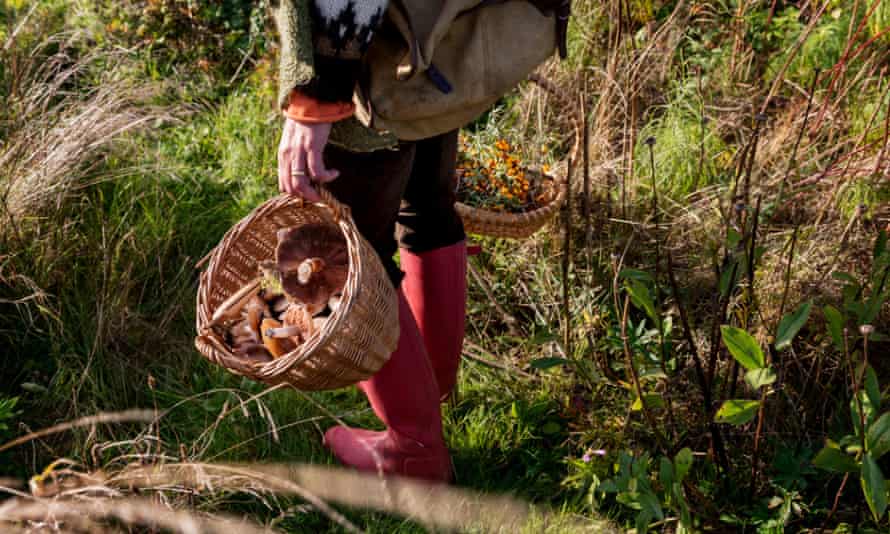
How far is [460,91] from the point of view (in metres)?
1.71

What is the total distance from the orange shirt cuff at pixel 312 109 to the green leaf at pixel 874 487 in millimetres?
1119

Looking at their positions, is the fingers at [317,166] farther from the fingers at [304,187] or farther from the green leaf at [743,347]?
the green leaf at [743,347]

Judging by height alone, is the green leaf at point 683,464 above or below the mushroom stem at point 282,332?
below

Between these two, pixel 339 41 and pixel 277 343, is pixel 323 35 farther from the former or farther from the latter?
pixel 277 343

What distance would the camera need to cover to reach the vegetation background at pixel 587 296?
2.03 m

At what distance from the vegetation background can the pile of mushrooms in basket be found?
0.18 metres

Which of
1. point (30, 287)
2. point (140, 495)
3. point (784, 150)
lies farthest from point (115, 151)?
point (784, 150)

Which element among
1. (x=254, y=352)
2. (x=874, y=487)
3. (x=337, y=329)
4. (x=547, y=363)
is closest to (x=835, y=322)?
(x=874, y=487)

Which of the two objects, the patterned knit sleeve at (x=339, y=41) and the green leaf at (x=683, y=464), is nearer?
the patterned knit sleeve at (x=339, y=41)

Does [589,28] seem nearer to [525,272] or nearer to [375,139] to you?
[525,272]

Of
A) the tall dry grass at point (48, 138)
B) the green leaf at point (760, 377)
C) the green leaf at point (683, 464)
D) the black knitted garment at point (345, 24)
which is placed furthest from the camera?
the tall dry grass at point (48, 138)

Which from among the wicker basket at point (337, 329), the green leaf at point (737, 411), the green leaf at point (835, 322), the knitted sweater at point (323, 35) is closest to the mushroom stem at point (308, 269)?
the wicker basket at point (337, 329)

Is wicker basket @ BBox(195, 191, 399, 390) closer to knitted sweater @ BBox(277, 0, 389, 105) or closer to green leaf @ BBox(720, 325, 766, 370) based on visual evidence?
knitted sweater @ BBox(277, 0, 389, 105)

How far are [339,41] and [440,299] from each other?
3.00ft
